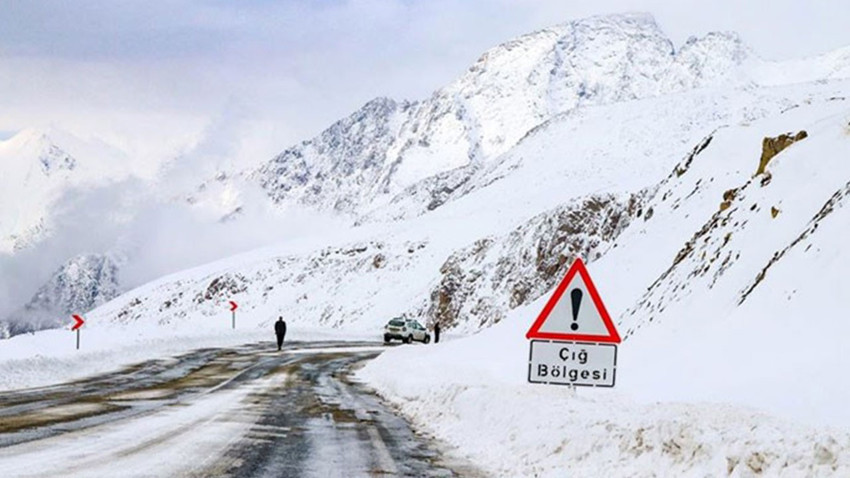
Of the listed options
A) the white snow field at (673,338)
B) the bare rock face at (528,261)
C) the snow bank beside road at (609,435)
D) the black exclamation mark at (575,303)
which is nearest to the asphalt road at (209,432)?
the snow bank beside road at (609,435)

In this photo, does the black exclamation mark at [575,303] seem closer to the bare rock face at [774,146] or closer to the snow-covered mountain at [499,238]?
the bare rock face at [774,146]

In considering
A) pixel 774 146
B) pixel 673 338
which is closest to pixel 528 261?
pixel 774 146

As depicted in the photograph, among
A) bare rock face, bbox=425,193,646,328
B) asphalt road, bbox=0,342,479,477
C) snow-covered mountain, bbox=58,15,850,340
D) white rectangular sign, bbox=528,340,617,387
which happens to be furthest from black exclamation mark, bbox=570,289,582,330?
bare rock face, bbox=425,193,646,328

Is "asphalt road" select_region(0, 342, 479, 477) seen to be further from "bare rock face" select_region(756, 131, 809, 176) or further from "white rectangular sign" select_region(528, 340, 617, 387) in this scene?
"bare rock face" select_region(756, 131, 809, 176)

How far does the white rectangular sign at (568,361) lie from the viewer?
1121 centimetres

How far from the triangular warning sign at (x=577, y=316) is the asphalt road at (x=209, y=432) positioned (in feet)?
6.02

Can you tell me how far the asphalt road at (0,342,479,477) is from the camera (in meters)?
9.98

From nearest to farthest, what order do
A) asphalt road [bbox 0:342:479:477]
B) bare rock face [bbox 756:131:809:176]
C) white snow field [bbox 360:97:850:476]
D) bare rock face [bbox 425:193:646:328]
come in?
white snow field [bbox 360:97:850:476]
asphalt road [bbox 0:342:479:477]
bare rock face [bbox 756:131:809:176]
bare rock face [bbox 425:193:646:328]

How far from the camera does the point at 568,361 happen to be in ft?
36.9

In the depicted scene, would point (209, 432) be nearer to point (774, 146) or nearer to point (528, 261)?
point (774, 146)

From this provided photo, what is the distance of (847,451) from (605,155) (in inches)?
4398

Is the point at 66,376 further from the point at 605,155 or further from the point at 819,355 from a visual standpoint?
the point at 605,155

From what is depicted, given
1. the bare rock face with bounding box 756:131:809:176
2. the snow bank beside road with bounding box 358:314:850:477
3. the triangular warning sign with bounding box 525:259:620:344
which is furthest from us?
the bare rock face with bounding box 756:131:809:176

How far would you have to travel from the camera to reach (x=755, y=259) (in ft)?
64.1
